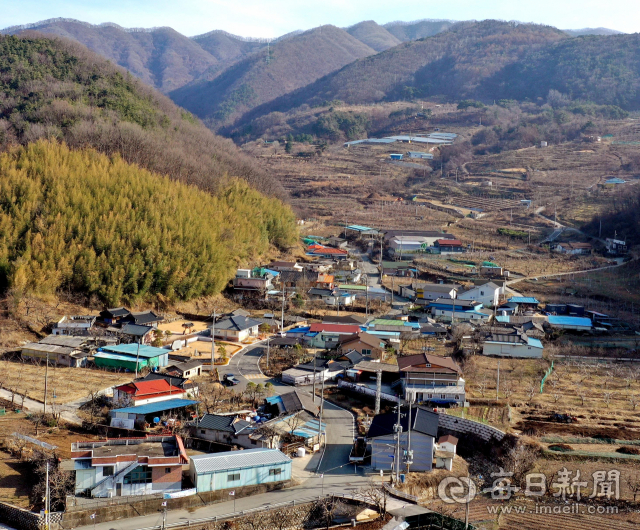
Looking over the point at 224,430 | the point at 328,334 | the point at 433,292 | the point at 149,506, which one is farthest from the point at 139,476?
the point at 433,292

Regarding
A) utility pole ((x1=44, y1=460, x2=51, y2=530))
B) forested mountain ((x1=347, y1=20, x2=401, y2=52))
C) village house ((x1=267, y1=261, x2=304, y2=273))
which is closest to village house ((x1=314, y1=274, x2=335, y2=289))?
village house ((x1=267, y1=261, x2=304, y2=273))

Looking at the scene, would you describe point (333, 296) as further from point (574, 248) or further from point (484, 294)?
point (574, 248)

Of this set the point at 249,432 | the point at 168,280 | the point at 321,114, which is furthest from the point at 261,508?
the point at 321,114

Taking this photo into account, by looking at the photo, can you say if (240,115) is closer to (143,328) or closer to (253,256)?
(253,256)

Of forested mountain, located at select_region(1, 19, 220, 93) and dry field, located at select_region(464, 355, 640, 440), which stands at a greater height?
forested mountain, located at select_region(1, 19, 220, 93)

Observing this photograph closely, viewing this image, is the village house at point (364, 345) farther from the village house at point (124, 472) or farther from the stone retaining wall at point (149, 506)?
the village house at point (124, 472)

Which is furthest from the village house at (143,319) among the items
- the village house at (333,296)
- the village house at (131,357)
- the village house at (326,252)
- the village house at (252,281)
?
the village house at (326,252)

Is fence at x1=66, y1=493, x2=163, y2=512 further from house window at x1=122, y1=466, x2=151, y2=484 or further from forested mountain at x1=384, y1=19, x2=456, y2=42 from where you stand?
forested mountain at x1=384, y1=19, x2=456, y2=42
